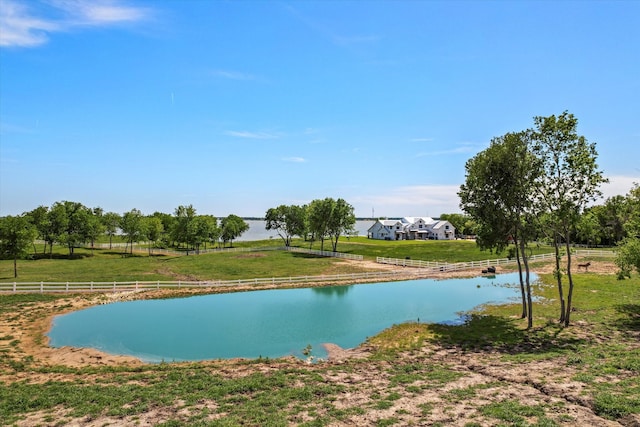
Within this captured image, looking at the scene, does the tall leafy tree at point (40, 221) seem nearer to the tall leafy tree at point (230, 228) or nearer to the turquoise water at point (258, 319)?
the tall leafy tree at point (230, 228)

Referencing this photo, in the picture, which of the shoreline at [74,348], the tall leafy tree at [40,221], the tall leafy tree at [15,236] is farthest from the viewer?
the tall leafy tree at [40,221]

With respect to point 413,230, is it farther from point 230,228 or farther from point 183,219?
point 183,219

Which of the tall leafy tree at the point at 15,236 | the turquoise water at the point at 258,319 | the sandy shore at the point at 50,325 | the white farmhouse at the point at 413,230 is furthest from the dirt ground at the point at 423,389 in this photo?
the white farmhouse at the point at 413,230

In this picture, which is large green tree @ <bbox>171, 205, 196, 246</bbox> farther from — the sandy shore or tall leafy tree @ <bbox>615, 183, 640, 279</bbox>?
tall leafy tree @ <bbox>615, 183, 640, 279</bbox>

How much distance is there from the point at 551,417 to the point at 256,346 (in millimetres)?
16362

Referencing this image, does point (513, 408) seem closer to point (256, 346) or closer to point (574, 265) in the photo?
point (256, 346)

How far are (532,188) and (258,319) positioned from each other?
22859 mm

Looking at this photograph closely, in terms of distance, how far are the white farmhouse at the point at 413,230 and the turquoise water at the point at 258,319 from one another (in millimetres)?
76868

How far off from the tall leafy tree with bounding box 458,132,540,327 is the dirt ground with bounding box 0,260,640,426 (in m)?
8.92

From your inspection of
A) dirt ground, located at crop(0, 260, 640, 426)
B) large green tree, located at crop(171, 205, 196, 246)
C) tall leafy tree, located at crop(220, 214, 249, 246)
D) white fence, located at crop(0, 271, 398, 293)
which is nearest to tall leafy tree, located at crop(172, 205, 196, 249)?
large green tree, located at crop(171, 205, 196, 246)

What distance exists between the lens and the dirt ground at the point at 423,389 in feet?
39.4

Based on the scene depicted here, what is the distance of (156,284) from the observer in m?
42.5

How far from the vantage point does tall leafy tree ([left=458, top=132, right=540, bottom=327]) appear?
2498 centimetres

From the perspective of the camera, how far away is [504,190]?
25.7m
